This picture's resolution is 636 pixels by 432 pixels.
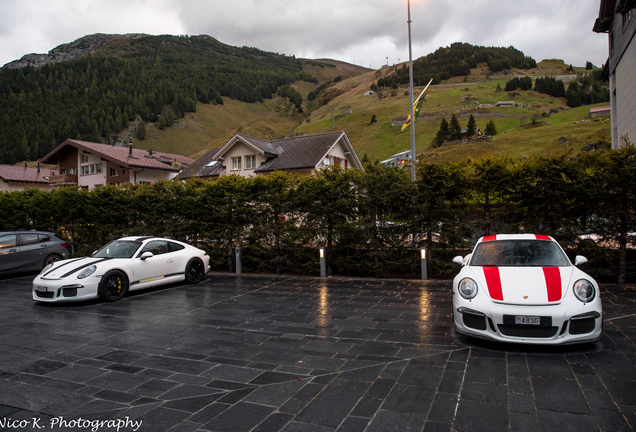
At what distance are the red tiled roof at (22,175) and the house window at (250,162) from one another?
36326mm

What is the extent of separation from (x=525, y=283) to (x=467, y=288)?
733 millimetres

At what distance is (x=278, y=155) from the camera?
38.5 m

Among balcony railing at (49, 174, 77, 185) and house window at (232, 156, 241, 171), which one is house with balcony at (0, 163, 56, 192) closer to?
balcony railing at (49, 174, 77, 185)

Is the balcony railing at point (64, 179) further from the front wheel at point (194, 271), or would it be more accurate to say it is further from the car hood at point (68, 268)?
the car hood at point (68, 268)

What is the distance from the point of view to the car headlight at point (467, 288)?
5029mm

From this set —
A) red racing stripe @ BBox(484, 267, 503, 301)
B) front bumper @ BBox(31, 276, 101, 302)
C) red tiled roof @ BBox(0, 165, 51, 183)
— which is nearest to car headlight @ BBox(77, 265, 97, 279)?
front bumper @ BBox(31, 276, 101, 302)

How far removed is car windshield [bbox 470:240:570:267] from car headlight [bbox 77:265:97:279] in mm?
7942

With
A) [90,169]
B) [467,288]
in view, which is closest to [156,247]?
[467,288]

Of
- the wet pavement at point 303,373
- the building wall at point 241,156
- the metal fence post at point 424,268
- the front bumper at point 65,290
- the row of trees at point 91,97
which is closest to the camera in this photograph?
the wet pavement at point 303,373

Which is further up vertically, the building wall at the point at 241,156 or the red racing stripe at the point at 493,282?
the building wall at the point at 241,156

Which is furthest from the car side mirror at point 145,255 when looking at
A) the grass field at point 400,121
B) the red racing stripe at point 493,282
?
the grass field at point 400,121

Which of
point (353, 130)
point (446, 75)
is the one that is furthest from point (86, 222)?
point (446, 75)

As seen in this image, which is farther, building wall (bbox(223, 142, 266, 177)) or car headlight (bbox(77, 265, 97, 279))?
building wall (bbox(223, 142, 266, 177))

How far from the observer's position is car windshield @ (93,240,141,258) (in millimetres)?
9172
